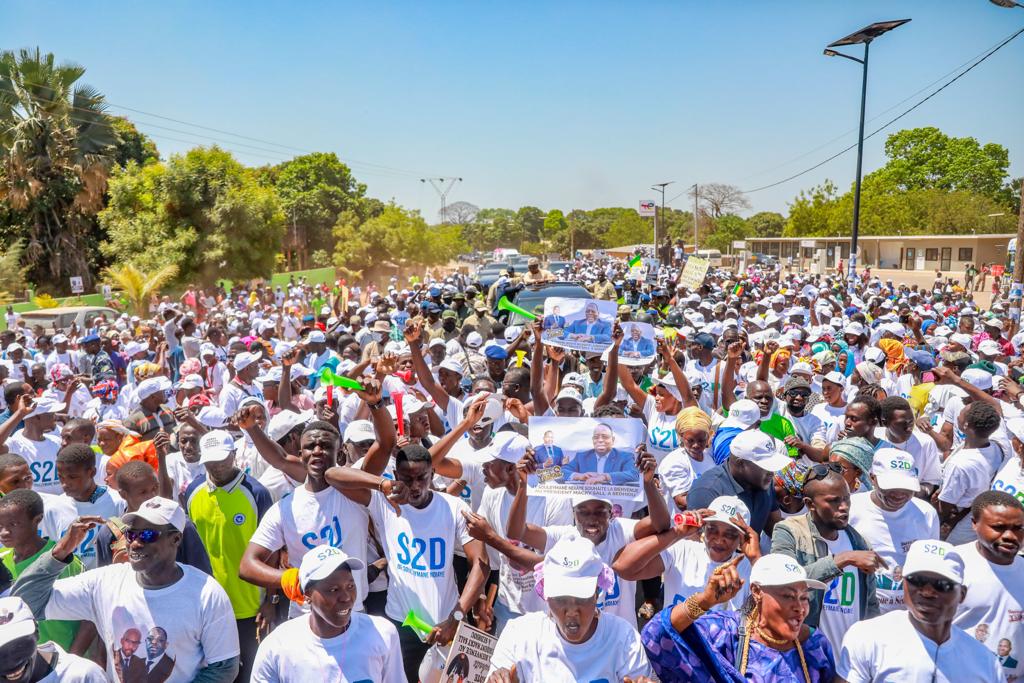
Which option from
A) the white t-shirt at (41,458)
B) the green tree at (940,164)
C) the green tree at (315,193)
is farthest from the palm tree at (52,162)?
the green tree at (940,164)

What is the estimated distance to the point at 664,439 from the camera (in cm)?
593

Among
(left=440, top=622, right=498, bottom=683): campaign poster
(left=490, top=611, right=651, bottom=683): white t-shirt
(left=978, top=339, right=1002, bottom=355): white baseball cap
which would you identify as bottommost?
(left=440, top=622, right=498, bottom=683): campaign poster

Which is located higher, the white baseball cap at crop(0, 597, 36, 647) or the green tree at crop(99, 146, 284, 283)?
the green tree at crop(99, 146, 284, 283)

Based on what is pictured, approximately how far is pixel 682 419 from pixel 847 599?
172 cm

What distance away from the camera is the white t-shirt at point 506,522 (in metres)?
4.01

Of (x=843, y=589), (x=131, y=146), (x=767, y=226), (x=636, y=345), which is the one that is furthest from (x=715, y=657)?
(x=767, y=226)

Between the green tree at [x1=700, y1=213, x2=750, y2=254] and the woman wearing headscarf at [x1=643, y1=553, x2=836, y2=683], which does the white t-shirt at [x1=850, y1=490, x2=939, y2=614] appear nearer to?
the woman wearing headscarf at [x1=643, y1=553, x2=836, y2=683]

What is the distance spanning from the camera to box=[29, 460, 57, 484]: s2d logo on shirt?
5.68m

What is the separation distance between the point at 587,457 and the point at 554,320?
2532 mm

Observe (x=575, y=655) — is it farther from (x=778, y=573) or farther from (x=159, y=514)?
(x=159, y=514)

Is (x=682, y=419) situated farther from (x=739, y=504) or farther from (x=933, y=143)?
(x=933, y=143)

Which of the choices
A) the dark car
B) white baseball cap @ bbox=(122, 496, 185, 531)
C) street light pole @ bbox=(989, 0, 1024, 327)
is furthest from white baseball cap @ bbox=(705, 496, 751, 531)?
street light pole @ bbox=(989, 0, 1024, 327)

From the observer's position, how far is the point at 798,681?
2.74 m

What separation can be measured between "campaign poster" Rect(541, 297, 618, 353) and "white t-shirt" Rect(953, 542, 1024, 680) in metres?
3.41
